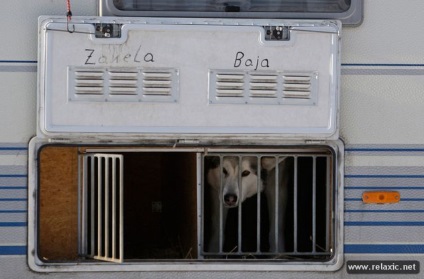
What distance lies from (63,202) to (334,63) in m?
1.59

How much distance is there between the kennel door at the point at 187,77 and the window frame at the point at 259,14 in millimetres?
65

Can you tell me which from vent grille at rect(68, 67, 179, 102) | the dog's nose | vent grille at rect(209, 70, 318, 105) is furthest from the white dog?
vent grille at rect(68, 67, 179, 102)

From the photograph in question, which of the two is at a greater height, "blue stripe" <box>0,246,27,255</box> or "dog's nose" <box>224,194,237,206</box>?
"dog's nose" <box>224,194,237,206</box>

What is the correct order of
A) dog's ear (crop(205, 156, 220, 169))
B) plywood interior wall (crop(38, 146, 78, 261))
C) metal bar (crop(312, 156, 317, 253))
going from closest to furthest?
1. plywood interior wall (crop(38, 146, 78, 261))
2. metal bar (crop(312, 156, 317, 253))
3. dog's ear (crop(205, 156, 220, 169))

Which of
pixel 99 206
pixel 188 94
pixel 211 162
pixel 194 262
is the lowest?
pixel 194 262

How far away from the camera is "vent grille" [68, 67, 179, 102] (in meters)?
4.47

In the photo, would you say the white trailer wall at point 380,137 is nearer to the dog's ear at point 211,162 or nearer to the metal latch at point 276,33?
the metal latch at point 276,33

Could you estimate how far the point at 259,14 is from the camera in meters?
4.57

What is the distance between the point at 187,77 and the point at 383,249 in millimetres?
1287

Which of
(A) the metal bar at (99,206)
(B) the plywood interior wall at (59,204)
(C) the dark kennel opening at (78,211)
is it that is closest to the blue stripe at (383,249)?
(C) the dark kennel opening at (78,211)

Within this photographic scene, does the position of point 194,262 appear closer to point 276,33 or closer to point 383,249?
point 383,249

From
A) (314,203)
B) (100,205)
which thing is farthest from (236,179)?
(100,205)

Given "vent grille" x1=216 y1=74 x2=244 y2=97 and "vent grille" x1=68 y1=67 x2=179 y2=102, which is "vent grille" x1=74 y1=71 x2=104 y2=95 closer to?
"vent grille" x1=68 y1=67 x2=179 y2=102

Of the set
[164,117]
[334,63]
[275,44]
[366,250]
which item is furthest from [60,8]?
[366,250]
